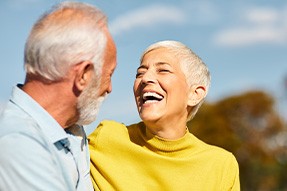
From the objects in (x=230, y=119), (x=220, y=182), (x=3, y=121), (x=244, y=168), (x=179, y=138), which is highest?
(x=3, y=121)

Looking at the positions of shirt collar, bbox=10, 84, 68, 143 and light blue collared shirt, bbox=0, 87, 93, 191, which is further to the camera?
shirt collar, bbox=10, 84, 68, 143

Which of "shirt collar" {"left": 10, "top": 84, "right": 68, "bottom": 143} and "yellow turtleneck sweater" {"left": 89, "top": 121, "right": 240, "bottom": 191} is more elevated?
"shirt collar" {"left": 10, "top": 84, "right": 68, "bottom": 143}

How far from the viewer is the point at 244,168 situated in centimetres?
4622

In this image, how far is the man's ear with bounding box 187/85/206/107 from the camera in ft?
13.9

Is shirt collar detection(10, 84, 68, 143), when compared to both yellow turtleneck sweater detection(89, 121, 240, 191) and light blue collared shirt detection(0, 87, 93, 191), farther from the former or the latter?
yellow turtleneck sweater detection(89, 121, 240, 191)

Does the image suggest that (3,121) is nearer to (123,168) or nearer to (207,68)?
(123,168)

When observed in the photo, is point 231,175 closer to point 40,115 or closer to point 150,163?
point 150,163

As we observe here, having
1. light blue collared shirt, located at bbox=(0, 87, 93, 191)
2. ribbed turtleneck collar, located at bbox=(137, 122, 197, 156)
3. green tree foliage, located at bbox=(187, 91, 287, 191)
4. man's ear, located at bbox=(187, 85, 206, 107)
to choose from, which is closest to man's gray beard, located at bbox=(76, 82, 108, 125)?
light blue collared shirt, located at bbox=(0, 87, 93, 191)

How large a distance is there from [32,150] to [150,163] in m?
1.32

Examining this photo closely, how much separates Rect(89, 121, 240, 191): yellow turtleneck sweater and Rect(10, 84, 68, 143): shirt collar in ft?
3.25

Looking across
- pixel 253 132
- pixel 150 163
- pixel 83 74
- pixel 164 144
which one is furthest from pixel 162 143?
pixel 253 132

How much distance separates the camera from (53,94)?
3.00m

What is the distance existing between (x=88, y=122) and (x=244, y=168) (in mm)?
43695

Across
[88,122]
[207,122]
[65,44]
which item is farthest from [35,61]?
[207,122]
